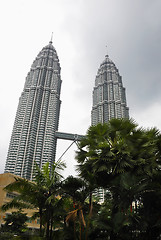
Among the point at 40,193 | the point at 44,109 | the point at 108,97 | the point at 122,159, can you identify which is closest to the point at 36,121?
the point at 44,109

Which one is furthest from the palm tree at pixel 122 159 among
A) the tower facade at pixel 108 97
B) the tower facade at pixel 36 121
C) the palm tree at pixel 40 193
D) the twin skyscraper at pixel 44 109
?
the tower facade at pixel 108 97

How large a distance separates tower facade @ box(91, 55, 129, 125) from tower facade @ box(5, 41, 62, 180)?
2234 centimetres

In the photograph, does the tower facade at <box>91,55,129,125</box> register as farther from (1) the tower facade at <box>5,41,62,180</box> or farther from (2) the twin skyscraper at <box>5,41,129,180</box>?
(1) the tower facade at <box>5,41,62,180</box>

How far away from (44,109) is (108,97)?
37.1 m

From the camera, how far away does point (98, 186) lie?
11133 millimetres

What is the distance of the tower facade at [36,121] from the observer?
255 ft

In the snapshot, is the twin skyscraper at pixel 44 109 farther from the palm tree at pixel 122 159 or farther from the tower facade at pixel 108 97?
the palm tree at pixel 122 159

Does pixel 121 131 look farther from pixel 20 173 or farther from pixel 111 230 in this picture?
pixel 20 173

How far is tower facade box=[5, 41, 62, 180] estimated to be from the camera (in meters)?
77.8

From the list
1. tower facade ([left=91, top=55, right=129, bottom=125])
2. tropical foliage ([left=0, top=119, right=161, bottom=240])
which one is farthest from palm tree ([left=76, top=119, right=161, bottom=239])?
tower facade ([left=91, top=55, right=129, bottom=125])

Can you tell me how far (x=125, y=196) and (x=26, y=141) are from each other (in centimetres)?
7610

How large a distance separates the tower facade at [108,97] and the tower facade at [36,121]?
879 inches

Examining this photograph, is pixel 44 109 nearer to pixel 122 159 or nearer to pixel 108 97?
pixel 108 97

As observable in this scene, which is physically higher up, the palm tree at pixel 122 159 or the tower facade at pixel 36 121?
the tower facade at pixel 36 121
